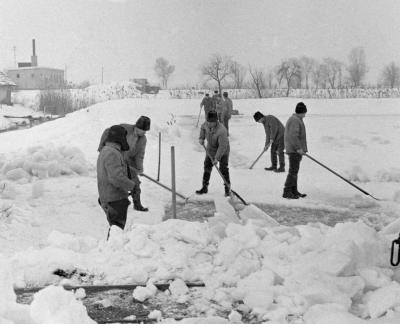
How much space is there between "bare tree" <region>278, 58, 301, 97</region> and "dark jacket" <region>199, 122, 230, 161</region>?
100 inches

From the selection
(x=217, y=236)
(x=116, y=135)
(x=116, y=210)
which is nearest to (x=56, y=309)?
(x=217, y=236)

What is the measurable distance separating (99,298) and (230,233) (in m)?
1.49

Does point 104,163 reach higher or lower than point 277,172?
higher

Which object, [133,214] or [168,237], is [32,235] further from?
[168,237]

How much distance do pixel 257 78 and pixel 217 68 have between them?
1.13 m

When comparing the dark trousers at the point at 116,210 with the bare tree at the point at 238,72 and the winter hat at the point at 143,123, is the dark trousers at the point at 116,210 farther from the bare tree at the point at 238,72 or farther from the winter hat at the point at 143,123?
the bare tree at the point at 238,72

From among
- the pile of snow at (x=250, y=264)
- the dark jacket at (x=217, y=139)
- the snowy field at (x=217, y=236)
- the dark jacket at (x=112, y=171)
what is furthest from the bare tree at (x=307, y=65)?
the dark jacket at (x=112, y=171)

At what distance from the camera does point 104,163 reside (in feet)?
18.2

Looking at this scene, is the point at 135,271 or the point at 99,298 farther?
the point at 135,271

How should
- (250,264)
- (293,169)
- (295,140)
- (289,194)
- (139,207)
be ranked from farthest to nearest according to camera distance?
(289,194)
(293,169)
(295,140)
(139,207)
(250,264)

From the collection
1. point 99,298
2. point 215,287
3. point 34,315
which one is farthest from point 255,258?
point 34,315

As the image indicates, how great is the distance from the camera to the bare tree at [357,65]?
987 cm

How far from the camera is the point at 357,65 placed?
10.5 m

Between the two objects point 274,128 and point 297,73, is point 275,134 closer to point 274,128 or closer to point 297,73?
point 274,128
